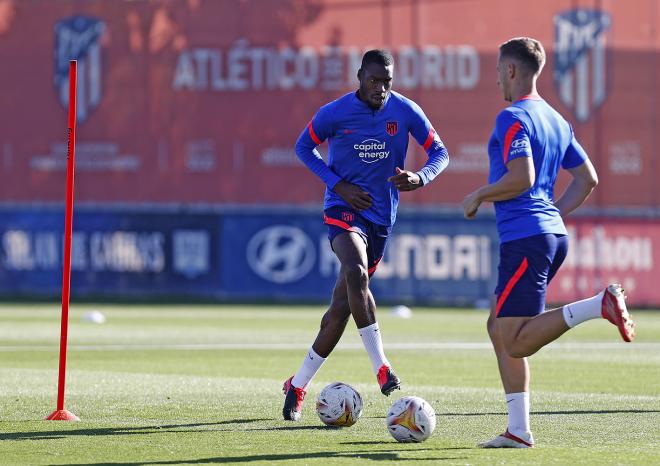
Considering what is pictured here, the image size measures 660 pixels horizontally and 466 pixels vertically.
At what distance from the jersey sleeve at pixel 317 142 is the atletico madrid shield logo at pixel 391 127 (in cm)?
38

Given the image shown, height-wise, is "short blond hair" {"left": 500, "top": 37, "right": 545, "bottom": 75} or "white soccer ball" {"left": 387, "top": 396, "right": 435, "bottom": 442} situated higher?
"short blond hair" {"left": 500, "top": 37, "right": 545, "bottom": 75}

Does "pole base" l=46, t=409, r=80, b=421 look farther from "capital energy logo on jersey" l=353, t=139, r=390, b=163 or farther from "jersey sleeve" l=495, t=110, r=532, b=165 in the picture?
"jersey sleeve" l=495, t=110, r=532, b=165

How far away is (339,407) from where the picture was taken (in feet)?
29.7

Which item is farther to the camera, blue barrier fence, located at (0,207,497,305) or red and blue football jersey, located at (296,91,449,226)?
blue barrier fence, located at (0,207,497,305)

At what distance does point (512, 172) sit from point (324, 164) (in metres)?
2.32

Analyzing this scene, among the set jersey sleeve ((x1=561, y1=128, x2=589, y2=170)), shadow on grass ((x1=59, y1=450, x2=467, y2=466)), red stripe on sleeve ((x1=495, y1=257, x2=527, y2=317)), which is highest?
jersey sleeve ((x1=561, y1=128, x2=589, y2=170))


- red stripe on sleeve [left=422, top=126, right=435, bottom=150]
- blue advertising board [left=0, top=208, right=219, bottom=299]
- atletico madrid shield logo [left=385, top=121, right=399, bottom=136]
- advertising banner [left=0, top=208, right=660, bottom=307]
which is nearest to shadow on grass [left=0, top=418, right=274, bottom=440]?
atletico madrid shield logo [left=385, top=121, right=399, bottom=136]

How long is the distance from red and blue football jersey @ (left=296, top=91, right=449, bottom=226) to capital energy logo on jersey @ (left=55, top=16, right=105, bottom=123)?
19.2m

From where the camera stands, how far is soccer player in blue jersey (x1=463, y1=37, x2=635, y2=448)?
786cm

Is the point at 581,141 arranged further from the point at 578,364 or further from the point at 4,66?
the point at 578,364

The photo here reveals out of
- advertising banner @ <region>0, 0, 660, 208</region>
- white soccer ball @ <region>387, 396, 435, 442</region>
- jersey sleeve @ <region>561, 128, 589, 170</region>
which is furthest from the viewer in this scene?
advertising banner @ <region>0, 0, 660, 208</region>

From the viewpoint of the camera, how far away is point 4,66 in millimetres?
28859

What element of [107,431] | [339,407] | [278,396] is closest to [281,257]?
[278,396]

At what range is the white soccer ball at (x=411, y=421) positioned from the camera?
834 cm
